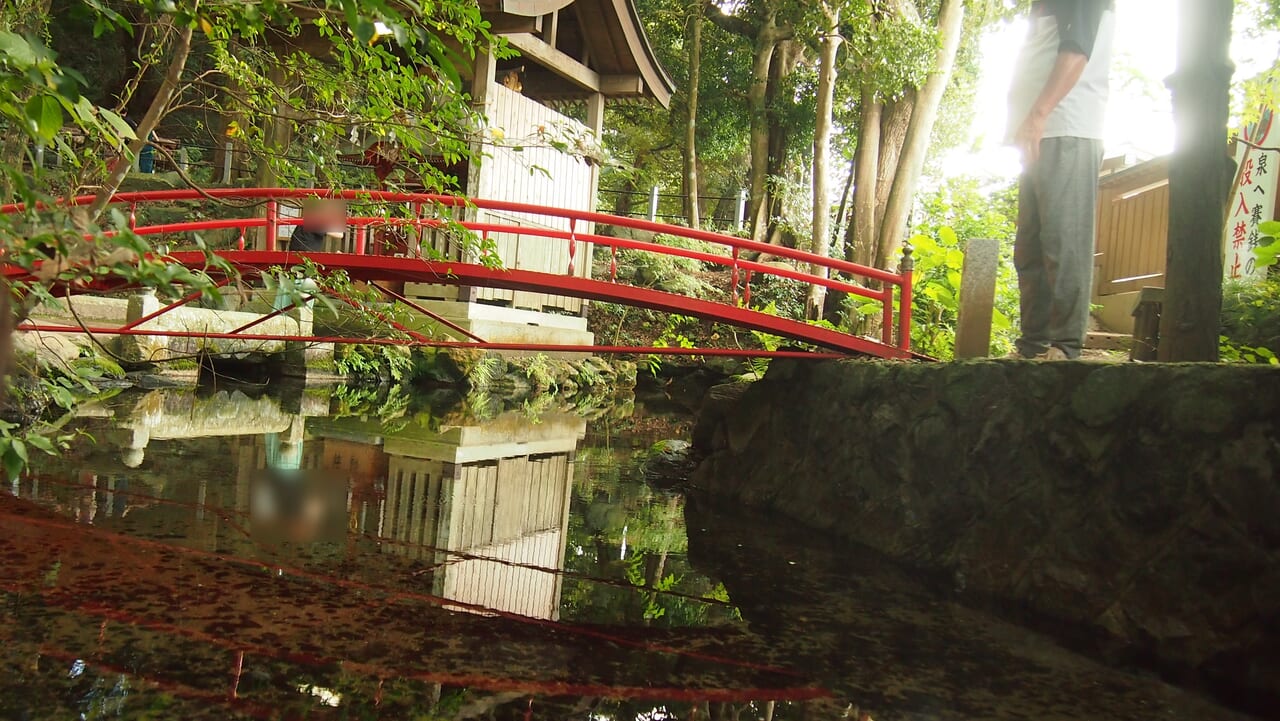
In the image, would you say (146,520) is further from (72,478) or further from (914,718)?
(914,718)

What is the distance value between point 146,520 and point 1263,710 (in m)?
4.85

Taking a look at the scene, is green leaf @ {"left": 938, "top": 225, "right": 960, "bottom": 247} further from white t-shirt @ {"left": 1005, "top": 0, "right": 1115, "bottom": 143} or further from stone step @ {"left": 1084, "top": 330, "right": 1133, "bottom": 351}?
white t-shirt @ {"left": 1005, "top": 0, "right": 1115, "bottom": 143}

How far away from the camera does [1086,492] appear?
4211 millimetres

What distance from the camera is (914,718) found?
3031mm

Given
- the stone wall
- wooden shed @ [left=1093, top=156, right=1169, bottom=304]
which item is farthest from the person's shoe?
wooden shed @ [left=1093, top=156, right=1169, bottom=304]

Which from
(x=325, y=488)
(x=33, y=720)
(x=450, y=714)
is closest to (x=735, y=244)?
(x=325, y=488)

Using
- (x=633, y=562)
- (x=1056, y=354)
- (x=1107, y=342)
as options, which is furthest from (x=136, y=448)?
(x=1107, y=342)

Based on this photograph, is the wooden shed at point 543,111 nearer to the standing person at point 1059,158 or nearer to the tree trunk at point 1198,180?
the standing person at point 1059,158

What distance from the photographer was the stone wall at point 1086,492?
3455mm

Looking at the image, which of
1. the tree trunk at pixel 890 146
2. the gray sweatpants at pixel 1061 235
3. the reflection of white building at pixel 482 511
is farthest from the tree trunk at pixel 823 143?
the gray sweatpants at pixel 1061 235

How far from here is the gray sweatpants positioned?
472cm

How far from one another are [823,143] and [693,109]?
6.33 meters

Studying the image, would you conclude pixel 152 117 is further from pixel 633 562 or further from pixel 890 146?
pixel 890 146

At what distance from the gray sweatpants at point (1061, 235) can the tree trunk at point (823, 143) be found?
8.23 metres
